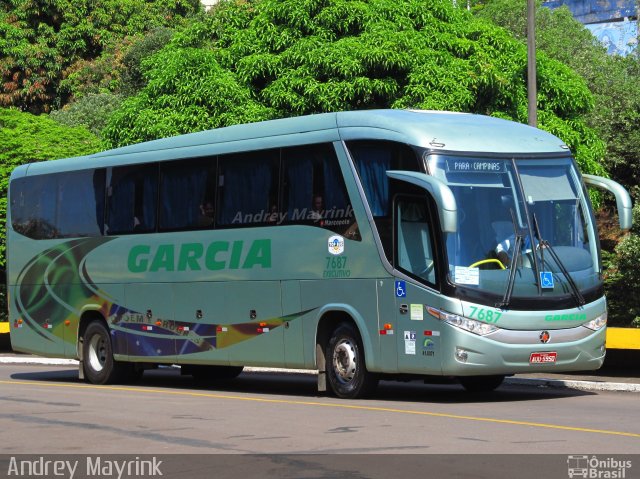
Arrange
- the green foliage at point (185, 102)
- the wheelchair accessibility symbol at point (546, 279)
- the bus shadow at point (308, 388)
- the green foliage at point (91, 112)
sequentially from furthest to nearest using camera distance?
the green foliage at point (91, 112)
the green foliage at point (185, 102)
the bus shadow at point (308, 388)
the wheelchair accessibility symbol at point (546, 279)

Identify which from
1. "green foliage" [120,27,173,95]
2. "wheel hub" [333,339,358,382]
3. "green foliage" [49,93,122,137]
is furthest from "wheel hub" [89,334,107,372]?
"green foliage" [120,27,173,95]

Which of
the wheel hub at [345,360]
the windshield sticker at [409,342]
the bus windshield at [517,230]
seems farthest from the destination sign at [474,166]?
the wheel hub at [345,360]

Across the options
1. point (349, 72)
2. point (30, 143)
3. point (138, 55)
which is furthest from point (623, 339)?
point (138, 55)

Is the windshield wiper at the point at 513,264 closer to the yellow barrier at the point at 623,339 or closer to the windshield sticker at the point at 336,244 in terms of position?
the windshield sticker at the point at 336,244

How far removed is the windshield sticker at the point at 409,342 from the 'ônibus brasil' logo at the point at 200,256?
2.96 metres

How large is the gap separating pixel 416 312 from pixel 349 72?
18252 millimetres

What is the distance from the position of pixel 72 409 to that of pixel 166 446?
14.9 ft

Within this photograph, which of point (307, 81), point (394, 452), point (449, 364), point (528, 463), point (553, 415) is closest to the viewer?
point (528, 463)

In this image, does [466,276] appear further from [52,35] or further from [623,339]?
[52,35]

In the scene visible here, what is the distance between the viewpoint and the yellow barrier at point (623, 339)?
1941 cm

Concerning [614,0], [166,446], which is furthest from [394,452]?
[614,0]

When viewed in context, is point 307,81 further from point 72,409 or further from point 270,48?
point 72,409

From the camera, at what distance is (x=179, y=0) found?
68938 millimetres

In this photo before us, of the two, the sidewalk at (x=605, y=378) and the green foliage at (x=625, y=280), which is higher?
the green foliage at (x=625, y=280)
